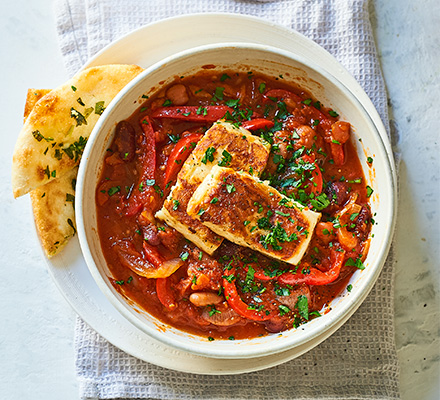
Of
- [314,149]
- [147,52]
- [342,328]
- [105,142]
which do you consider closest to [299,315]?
[342,328]

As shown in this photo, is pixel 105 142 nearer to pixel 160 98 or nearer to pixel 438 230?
pixel 160 98

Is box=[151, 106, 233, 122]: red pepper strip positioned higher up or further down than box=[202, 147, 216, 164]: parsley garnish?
Answer: higher up

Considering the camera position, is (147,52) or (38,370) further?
(38,370)

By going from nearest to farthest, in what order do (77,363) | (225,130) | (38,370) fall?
(225,130) < (77,363) < (38,370)

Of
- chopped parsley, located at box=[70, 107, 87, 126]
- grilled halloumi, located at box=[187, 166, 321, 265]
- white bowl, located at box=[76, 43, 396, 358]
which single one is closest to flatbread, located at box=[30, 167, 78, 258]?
white bowl, located at box=[76, 43, 396, 358]

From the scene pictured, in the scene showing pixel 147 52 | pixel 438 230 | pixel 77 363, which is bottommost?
pixel 77 363

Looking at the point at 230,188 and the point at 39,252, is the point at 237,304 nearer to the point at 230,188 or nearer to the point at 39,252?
the point at 230,188

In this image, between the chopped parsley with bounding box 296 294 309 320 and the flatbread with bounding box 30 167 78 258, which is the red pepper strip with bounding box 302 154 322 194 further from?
the flatbread with bounding box 30 167 78 258

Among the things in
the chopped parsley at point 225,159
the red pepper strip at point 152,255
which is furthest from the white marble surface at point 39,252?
the chopped parsley at point 225,159
